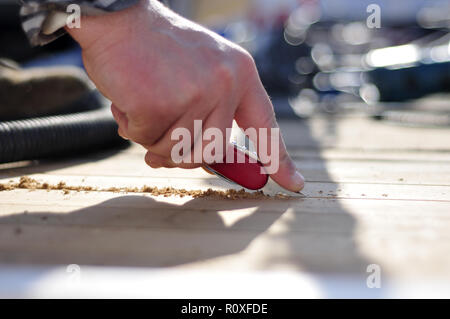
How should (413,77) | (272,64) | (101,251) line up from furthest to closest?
(272,64), (413,77), (101,251)

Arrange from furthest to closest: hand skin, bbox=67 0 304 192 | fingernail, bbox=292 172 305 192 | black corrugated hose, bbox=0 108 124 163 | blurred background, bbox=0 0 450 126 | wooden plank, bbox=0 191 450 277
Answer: blurred background, bbox=0 0 450 126
black corrugated hose, bbox=0 108 124 163
fingernail, bbox=292 172 305 192
hand skin, bbox=67 0 304 192
wooden plank, bbox=0 191 450 277

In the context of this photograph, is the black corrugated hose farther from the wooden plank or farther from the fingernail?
the fingernail

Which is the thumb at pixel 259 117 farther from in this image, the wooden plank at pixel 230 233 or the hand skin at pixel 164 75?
the wooden plank at pixel 230 233

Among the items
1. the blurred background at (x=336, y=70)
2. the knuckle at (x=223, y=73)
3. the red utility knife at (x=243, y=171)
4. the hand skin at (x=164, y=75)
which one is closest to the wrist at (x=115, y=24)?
the hand skin at (x=164, y=75)

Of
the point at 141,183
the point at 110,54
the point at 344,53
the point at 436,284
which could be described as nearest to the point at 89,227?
the point at 110,54

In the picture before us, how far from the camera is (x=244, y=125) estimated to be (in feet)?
3.78

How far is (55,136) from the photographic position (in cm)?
187

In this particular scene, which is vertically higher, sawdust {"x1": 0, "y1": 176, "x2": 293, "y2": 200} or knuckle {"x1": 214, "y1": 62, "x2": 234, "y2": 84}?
knuckle {"x1": 214, "y1": 62, "x2": 234, "y2": 84}

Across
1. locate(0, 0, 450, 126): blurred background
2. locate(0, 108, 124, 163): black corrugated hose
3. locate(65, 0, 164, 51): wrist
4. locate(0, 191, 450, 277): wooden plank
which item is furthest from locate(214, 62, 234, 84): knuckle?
locate(0, 0, 450, 126): blurred background

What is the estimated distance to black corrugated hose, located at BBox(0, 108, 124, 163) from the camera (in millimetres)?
1726

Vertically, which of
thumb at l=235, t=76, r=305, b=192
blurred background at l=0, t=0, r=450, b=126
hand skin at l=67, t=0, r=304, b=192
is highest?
hand skin at l=67, t=0, r=304, b=192

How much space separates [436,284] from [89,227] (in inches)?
26.1

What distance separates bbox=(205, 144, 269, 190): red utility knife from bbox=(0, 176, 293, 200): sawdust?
2.0 inches

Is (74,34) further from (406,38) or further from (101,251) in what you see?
(406,38)
